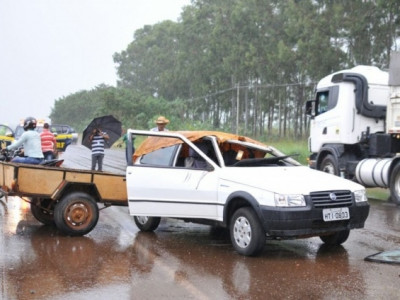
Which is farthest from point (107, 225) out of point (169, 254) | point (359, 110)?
point (359, 110)

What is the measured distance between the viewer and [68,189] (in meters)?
8.23

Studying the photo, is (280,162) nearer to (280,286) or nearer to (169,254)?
(169,254)

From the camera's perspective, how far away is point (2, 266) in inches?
245

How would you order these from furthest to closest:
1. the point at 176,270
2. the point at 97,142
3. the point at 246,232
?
1. the point at 97,142
2. the point at 246,232
3. the point at 176,270

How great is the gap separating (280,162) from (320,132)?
7.42 meters

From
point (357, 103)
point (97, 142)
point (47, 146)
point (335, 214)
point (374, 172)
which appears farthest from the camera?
point (97, 142)

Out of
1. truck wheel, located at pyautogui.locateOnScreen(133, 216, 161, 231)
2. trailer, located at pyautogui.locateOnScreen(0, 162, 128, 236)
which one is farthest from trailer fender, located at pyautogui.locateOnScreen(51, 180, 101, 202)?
truck wheel, located at pyautogui.locateOnScreen(133, 216, 161, 231)

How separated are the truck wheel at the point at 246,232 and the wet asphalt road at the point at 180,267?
13 centimetres

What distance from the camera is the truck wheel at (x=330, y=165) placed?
1448 cm

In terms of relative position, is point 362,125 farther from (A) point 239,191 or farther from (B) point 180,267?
(B) point 180,267

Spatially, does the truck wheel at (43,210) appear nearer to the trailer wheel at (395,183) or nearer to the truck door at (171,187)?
the truck door at (171,187)

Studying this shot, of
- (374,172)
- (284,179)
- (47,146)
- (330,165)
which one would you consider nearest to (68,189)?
(284,179)

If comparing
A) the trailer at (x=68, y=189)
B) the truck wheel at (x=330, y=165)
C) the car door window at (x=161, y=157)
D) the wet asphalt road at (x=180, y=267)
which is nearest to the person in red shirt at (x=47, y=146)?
the wet asphalt road at (x=180, y=267)

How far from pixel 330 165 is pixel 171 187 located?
8.29 metres
